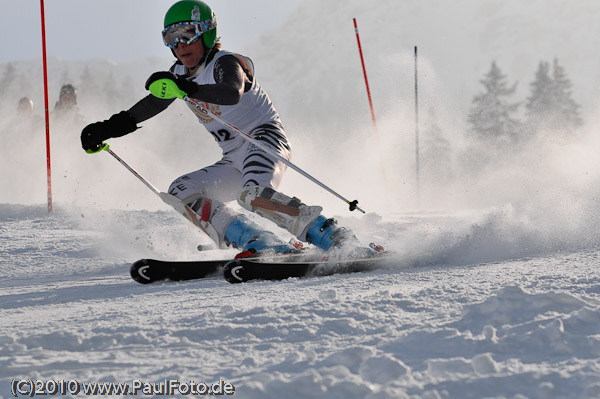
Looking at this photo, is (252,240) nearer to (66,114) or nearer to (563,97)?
(66,114)

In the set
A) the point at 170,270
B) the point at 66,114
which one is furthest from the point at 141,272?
the point at 66,114

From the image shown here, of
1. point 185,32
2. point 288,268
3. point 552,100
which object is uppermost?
point 552,100

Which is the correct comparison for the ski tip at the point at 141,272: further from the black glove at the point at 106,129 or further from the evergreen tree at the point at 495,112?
the evergreen tree at the point at 495,112

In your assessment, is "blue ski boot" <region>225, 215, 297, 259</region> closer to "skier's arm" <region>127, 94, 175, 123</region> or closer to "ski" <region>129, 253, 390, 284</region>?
"ski" <region>129, 253, 390, 284</region>

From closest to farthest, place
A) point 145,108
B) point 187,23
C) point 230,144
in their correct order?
point 187,23, point 145,108, point 230,144

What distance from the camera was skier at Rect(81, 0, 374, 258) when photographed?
11.7ft

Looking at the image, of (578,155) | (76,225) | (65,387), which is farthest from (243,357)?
(578,155)

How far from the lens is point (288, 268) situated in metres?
3.27

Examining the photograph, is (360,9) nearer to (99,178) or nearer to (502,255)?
(99,178)

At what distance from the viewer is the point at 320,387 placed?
1423 mm

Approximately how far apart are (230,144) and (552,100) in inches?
1052

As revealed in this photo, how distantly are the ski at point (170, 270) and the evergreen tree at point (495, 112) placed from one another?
25.3m

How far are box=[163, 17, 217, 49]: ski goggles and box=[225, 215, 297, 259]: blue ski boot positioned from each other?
3.62 feet

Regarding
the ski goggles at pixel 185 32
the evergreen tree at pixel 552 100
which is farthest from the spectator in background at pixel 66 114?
the evergreen tree at pixel 552 100
